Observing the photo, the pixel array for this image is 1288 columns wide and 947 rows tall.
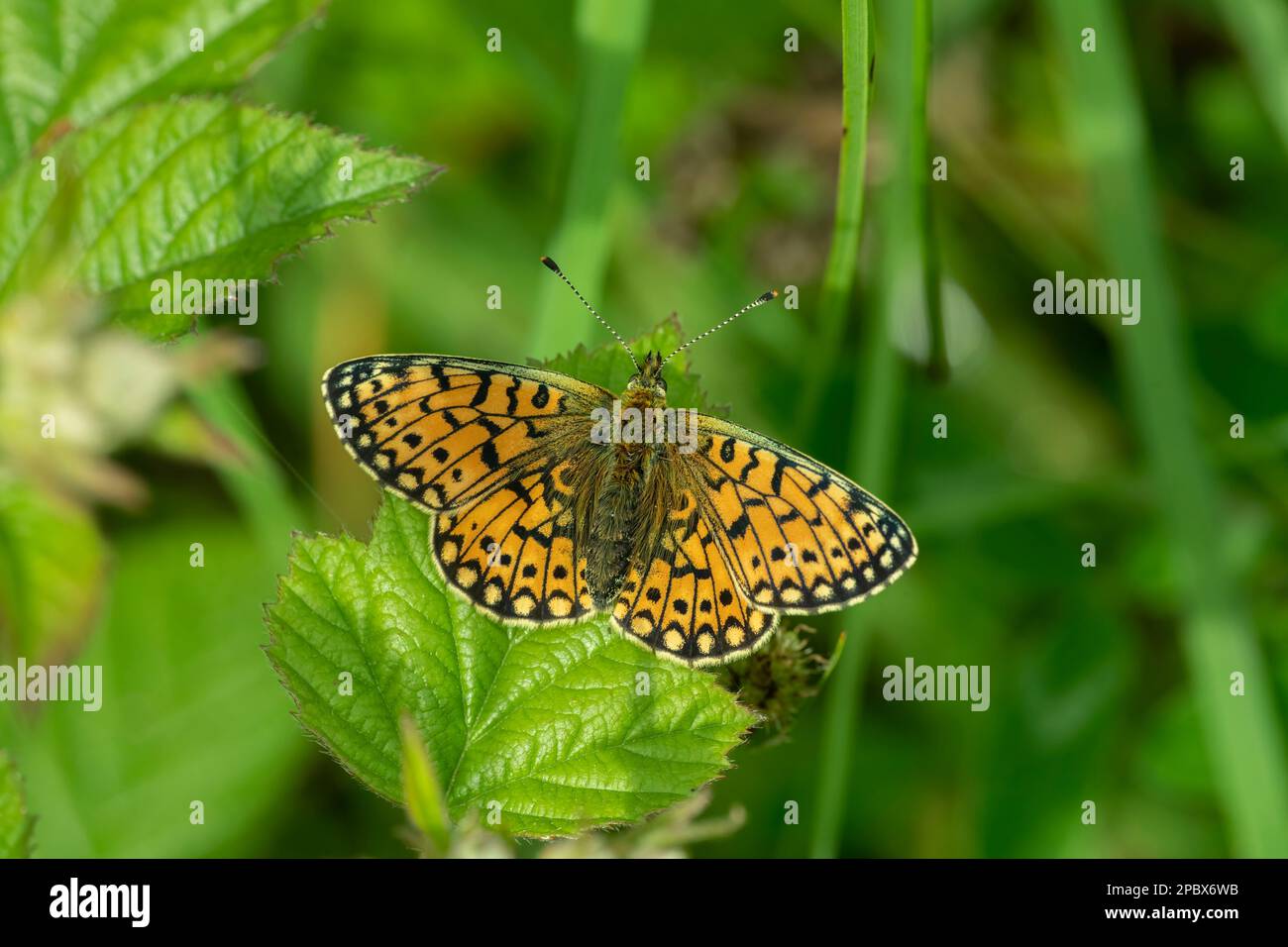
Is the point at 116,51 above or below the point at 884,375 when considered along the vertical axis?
above

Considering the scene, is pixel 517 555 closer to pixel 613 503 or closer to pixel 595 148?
pixel 613 503

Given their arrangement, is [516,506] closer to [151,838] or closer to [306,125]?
[306,125]

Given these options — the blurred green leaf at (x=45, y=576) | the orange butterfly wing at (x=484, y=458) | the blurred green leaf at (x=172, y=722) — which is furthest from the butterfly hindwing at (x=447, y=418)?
the blurred green leaf at (x=172, y=722)

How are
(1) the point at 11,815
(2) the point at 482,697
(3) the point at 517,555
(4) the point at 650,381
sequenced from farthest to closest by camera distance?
(4) the point at 650,381, (3) the point at 517,555, (2) the point at 482,697, (1) the point at 11,815

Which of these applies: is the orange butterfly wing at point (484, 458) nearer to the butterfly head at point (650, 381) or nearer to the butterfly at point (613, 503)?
the butterfly at point (613, 503)

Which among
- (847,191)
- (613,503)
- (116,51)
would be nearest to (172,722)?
(613,503)

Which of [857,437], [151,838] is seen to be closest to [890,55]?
[857,437]

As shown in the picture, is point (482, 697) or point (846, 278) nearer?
point (482, 697)
